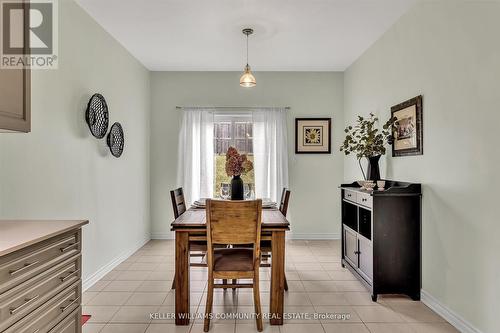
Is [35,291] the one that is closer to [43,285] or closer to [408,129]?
[43,285]

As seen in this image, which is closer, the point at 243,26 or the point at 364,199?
the point at 364,199

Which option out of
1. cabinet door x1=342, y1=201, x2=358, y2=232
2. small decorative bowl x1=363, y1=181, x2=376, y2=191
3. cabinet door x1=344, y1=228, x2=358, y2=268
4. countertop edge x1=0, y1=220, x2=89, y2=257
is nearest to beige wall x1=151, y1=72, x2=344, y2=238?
cabinet door x1=342, y1=201, x2=358, y2=232

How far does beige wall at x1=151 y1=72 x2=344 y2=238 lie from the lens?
203 inches

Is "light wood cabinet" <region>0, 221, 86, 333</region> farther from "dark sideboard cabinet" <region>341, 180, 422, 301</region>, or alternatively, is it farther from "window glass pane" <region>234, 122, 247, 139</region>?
"window glass pane" <region>234, 122, 247, 139</region>

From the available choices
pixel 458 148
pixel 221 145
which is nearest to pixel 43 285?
pixel 458 148

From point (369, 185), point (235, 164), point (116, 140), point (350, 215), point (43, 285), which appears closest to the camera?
point (43, 285)

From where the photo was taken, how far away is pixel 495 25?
6.79 ft

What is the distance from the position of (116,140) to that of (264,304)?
248 centimetres

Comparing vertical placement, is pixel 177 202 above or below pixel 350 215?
above

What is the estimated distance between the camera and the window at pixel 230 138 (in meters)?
5.16

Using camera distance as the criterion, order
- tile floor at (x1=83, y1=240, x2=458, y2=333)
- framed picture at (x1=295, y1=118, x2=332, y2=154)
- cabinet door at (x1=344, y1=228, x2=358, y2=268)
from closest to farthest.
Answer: tile floor at (x1=83, y1=240, x2=458, y2=333) → cabinet door at (x1=344, y1=228, x2=358, y2=268) → framed picture at (x1=295, y1=118, x2=332, y2=154)

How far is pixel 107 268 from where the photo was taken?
357 centimetres

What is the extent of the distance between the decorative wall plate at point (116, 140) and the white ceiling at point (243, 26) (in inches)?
42.4

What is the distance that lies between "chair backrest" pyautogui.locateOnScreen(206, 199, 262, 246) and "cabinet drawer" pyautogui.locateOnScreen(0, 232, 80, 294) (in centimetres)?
87
